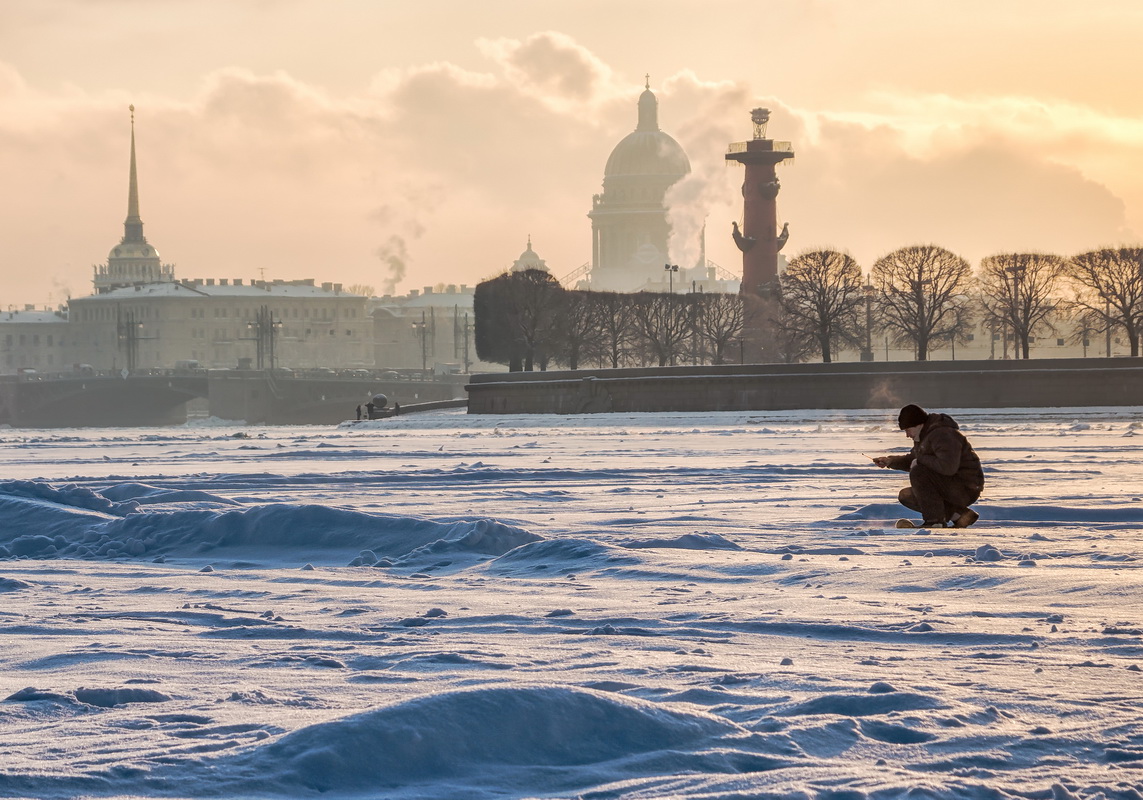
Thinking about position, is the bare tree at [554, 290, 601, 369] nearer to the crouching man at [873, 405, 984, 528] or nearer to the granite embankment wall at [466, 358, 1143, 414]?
the granite embankment wall at [466, 358, 1143, 414]

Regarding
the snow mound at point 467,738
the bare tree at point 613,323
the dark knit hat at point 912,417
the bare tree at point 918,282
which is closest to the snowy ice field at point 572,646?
the snow mound at point 467,738

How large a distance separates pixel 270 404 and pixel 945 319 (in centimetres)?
3508

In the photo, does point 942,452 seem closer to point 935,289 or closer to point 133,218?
point 935,289

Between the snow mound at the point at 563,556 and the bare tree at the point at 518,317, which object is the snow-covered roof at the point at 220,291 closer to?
the bare tree at the point at 518,317

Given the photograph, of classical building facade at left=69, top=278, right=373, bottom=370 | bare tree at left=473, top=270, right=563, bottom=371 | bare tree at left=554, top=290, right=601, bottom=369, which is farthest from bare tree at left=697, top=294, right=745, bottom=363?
classical building facade at left=69, top=278, right=373, bottom=370

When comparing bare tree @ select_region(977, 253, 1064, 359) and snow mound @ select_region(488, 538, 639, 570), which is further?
bare tree @ select_region(977, 253, 1064, 359)

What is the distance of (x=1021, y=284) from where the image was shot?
58.9m

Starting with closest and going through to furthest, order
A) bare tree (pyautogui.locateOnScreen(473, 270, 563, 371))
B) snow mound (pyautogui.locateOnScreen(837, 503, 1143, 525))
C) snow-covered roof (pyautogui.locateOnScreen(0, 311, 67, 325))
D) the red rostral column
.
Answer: snow mound (pyautogui.locateOnScreen(837, 503, 1143, 525)) < bare tree (pyautogui.locateOnScreen(473, 270, 563, 371)) < the red rostral column < snow-covered roof (pyautogui.locateOnScreen(0, 311, 67, 325))

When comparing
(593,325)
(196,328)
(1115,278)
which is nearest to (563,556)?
(1115,278)

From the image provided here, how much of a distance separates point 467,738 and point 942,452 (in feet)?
19.1

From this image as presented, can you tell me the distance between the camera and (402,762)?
501 centimetres

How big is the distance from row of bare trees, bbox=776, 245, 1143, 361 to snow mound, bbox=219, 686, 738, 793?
1992 inches

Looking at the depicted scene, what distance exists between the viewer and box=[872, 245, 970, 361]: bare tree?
58000mm

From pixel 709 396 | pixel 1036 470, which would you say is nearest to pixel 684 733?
pixel 1036 470
